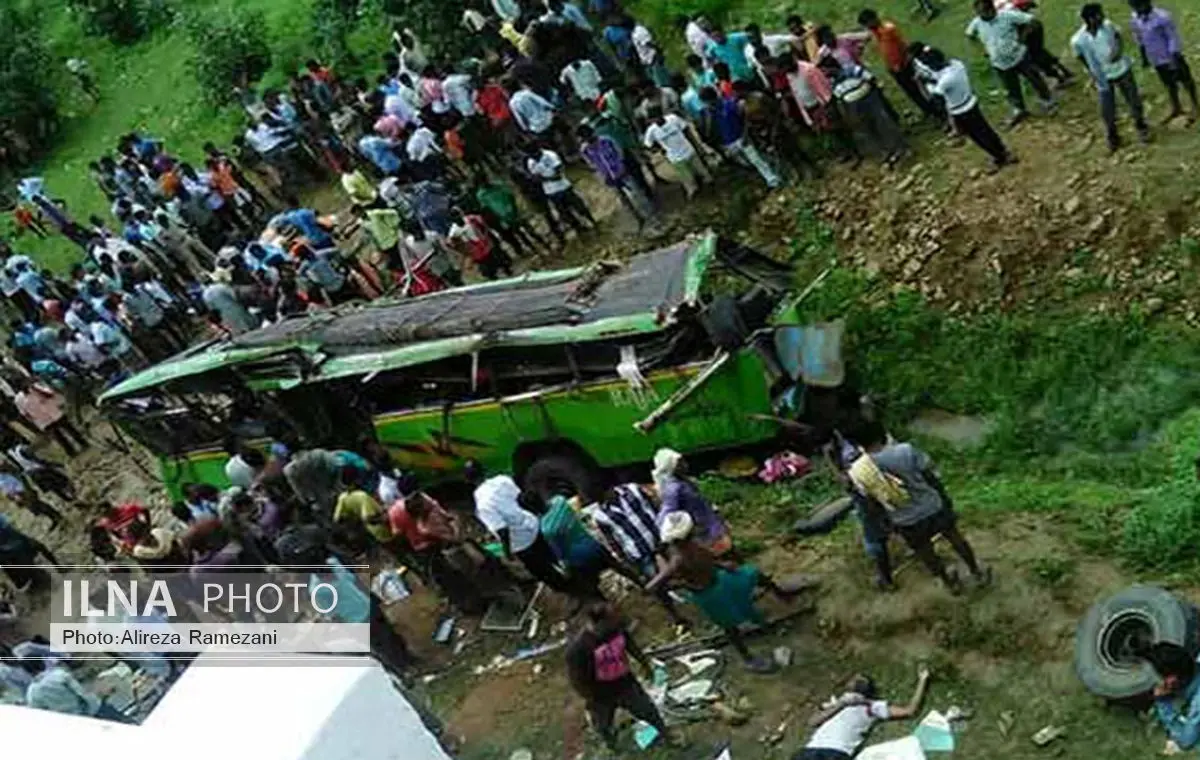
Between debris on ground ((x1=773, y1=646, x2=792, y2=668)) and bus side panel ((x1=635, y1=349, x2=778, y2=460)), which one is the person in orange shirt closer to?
bus side panel ((x1=635, y1=349, x2=778, y2=460))

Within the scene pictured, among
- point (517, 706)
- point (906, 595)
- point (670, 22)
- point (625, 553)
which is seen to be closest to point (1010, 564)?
point (906, 595)

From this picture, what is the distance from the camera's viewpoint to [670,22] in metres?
21.3

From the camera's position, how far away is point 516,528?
484 inches

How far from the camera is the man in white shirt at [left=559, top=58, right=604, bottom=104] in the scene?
18.2 m

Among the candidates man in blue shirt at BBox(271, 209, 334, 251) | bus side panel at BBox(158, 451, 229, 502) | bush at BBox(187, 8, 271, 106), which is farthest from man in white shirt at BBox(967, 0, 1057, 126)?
bush at BBox(187, 8, 271, 106)

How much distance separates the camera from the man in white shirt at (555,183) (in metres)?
17.5

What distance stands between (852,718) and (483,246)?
8274 millimetres

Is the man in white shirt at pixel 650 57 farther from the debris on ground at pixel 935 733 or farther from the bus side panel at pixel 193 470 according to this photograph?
the debris on ground at pixel 935 733

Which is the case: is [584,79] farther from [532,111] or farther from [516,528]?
[516,528]

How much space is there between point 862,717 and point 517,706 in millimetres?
2997

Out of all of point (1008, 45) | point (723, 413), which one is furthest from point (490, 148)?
point (723, 413)

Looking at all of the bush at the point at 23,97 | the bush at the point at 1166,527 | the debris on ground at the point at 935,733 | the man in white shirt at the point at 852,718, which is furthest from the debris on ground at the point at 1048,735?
the bush at the point at 23,97

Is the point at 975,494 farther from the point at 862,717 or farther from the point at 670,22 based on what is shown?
the point at 670,22

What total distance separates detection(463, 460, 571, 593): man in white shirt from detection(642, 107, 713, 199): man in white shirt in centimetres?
546
